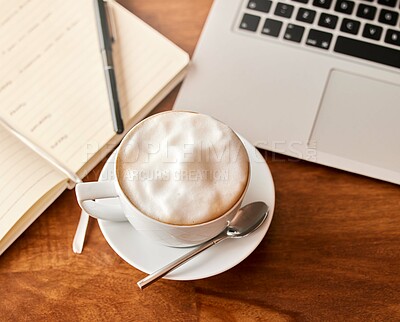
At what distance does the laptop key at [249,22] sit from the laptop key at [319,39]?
65 mm

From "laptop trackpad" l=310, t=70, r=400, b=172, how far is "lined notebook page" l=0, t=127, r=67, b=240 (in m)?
0.29

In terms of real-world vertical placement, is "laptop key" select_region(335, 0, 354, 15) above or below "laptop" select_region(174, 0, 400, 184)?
above

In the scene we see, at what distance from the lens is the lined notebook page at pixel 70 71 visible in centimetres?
61

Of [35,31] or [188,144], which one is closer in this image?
[188,144]

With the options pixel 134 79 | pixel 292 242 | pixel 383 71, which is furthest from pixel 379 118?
pixel 134 79

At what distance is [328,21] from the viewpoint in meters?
0.67

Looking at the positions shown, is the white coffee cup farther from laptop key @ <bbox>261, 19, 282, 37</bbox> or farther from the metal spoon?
laptop key @ <bbox>261, 19, 282, 37</bbox>

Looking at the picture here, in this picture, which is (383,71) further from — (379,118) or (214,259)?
(214,259)

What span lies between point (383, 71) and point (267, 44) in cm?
→ 14

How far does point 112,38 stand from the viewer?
2.17ft

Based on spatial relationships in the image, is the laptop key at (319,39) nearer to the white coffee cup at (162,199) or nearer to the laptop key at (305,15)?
the laptop key at (305,15)

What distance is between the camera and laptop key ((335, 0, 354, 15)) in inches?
26.5

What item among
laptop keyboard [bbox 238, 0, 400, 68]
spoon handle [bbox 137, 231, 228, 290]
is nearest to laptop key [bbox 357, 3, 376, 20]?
laptop keyboard [bbox 238, 0, 400, 68]

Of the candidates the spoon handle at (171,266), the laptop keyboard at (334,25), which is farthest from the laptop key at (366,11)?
the spoon handle at (171,266)
